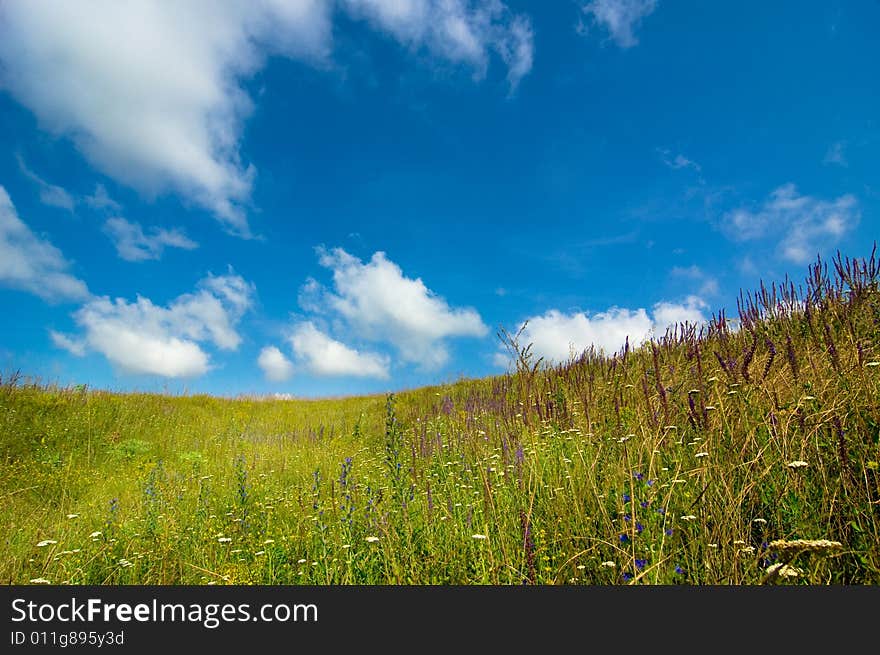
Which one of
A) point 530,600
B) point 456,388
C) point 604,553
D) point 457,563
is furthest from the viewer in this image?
point 456,388

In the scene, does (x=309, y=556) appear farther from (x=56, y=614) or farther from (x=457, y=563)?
(x=56, y=614)

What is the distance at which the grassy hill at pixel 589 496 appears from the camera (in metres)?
2.49

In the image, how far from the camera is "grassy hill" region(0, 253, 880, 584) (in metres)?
2.49

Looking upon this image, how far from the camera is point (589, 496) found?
10.3 feet

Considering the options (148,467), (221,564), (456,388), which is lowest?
(221,564)

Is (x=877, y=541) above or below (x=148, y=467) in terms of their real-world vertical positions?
below

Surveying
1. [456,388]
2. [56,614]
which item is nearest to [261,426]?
[456,388]

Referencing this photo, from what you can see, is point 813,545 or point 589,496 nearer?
point 813,545

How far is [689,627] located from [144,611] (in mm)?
2378

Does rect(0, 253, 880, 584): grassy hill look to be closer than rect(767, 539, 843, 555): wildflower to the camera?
No

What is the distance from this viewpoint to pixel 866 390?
10.5ft

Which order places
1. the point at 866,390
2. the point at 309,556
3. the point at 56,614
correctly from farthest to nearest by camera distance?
the point at 309,556 → the point at 866,390 → the point at 56,614

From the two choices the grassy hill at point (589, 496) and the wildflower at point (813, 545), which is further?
the grassy hill at point (589, 496)

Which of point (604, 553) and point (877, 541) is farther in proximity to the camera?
point (604, 553)
